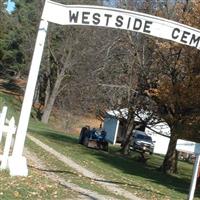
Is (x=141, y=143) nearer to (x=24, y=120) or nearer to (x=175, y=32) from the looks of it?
(x=175, y=32)

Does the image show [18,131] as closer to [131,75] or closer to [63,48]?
[131,75]

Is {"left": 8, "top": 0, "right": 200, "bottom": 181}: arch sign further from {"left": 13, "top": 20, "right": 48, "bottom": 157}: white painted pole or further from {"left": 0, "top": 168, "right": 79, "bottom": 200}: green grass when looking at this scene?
{"left": 0, "top": 168, "right": 79, "bottom": 200}: green grass

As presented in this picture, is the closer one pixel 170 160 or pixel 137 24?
pixel 137 24

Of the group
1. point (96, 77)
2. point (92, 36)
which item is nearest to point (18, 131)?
point (96, 77)

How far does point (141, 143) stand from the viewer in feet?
201

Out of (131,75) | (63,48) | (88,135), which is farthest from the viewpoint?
(63,48)

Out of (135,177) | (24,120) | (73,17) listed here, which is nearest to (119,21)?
(73,17)

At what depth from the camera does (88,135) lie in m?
42.2

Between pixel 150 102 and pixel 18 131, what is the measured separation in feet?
76.5

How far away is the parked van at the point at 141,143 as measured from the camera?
196 ft

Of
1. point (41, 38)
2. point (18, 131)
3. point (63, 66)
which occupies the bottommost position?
point (18, 131)

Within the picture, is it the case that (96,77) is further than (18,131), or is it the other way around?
(96,77)

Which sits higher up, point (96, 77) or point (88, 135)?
point (96, 77)

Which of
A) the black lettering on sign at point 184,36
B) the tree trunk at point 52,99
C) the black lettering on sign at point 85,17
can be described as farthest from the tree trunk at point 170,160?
the tree trunk at point 52,99
